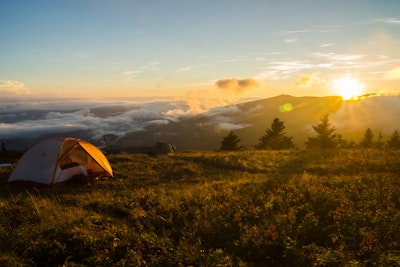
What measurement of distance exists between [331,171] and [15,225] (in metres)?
17.3

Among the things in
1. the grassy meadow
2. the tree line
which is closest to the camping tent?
the grassy meadow

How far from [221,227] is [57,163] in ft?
38.6

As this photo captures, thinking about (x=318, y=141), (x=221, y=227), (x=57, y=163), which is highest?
(x=57, y=163)

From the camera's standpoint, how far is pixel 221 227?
870cm

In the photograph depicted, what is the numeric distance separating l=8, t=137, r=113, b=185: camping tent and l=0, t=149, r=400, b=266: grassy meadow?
173cm

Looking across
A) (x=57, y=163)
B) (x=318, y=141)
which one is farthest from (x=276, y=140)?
(x=57, y=163)

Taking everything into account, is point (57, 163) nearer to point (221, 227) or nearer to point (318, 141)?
point (221, 227)

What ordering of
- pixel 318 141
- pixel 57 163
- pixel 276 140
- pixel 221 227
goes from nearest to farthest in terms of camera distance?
1. pixel 221 227
2. pixel 57 163
3. pixel 318 141
4. pixel 276 140

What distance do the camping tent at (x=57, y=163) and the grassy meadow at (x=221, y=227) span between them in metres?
1.73

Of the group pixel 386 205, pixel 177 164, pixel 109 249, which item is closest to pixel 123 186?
pixel 177 164

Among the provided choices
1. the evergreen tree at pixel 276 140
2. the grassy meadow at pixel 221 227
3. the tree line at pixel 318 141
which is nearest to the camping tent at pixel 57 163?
the grassy meadow at pixel 221 227

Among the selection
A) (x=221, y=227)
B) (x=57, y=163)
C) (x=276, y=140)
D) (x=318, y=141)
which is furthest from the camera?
(x=276, y=140)

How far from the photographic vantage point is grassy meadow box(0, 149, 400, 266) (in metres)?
6.64

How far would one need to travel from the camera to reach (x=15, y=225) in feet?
26.5
